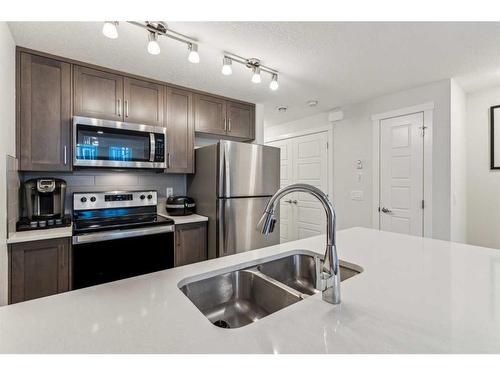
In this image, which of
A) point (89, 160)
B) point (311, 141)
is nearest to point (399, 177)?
point (311, 141)

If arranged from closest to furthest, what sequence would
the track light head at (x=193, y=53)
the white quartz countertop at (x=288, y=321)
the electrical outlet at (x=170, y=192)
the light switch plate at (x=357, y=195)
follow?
the white quartz countertop at (x=288, y=321), the track light head at (x=193, y=53), the electrical outlet at (x=170, y=192), the light switch plate at (x=357, y=195)

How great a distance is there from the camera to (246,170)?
8.51 feet

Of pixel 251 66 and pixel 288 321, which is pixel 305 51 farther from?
pixel 288 321

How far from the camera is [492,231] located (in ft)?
9.07

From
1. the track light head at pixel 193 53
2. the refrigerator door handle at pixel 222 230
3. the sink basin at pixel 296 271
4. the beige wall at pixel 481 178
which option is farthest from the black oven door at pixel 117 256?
the beige wall at pixel 481 178

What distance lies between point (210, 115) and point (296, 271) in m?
2.11

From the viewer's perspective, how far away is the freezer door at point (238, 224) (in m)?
2.41

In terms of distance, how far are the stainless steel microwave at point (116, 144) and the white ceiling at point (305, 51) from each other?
21.2 inches

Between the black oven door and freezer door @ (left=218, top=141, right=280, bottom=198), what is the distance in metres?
0.74

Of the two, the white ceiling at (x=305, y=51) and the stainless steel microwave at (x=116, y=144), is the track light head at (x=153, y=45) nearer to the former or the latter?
the white ceiling at (x=305, y=51)

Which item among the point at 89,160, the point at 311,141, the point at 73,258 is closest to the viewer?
the point at 73,258

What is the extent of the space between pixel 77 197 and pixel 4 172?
0.68 m

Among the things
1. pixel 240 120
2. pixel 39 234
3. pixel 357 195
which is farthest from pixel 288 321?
pixel 357 195
